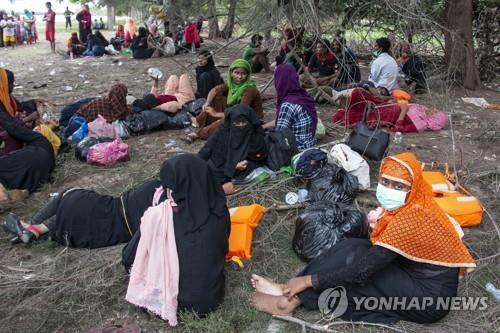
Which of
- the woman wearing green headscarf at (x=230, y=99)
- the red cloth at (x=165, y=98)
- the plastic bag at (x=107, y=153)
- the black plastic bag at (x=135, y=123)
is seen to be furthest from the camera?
the red cloth at (x=165, y=98)

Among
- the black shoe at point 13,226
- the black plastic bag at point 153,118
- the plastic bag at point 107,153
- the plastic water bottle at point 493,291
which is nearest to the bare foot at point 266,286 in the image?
the plastic water bottle at point 493,291

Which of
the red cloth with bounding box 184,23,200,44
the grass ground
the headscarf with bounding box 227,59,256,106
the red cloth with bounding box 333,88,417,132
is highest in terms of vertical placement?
the red cloth with bounding box 184,23,200,44

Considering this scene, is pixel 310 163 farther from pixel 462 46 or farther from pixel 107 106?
pixel 462 46

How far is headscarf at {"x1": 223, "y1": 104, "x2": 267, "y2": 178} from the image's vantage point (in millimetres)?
3912

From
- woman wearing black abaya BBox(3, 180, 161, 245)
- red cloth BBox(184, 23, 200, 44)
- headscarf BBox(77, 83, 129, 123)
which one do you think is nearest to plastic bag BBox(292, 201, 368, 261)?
woman wearing black abaya BBox(3, 180, 161, 245)

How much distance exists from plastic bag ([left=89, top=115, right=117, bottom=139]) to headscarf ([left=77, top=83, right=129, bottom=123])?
229mm

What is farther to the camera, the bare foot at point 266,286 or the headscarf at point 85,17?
the headscarf at point 85,17

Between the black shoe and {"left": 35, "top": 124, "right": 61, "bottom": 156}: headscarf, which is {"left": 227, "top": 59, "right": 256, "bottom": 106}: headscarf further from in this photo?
the black shoe

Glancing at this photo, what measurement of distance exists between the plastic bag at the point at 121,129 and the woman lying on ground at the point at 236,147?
1.68 metres

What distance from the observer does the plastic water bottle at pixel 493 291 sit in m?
2.61

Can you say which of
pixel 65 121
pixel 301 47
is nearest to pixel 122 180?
pixel 65 121

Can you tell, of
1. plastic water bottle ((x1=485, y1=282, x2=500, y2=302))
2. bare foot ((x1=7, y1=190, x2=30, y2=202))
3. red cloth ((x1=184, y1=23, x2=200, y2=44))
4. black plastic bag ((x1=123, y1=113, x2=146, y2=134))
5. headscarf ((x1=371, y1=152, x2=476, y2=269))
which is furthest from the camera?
red cloth ((x1=184, y1=23, x2=200, y2=44))

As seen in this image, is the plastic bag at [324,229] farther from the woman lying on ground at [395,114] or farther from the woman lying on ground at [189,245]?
the woman lying on ground at [395,114]

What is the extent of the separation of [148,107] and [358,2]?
3.48 m
